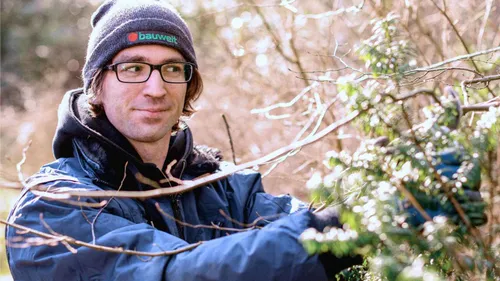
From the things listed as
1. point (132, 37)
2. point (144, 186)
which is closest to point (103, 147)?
point (144, 186)

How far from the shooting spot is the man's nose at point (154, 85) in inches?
138

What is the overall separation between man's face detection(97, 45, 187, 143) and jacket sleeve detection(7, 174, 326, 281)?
608 millimetres

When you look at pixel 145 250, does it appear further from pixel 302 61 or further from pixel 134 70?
pixel 302 61

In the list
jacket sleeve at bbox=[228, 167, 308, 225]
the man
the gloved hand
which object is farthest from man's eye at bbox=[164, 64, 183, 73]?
the gloved hand

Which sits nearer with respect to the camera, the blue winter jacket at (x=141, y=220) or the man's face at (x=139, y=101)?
the blue winter jacket at (x=141, y=220)

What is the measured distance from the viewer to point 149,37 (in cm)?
355

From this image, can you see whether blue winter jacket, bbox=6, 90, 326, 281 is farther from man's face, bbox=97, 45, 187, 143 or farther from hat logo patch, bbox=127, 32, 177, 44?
hat logo patch, bbox=127, 32, 177, 44

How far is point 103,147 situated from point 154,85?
45 centimetres

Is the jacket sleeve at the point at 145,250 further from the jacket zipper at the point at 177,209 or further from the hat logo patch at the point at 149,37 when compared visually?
the hat logo patch at the point at 149,37

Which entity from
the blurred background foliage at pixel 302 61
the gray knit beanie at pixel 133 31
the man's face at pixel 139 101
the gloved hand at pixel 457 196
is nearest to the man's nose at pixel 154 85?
the man's face at pixel 139 101

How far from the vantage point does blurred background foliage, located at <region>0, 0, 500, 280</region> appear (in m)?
3.27

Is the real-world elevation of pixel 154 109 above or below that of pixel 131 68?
below

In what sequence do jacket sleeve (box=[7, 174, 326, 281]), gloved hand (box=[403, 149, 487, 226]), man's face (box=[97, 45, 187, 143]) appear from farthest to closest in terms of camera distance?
man's face (box=[97, 45, 187, 143])
jacket sleeve (box=[7, 174, 326, 281])
gloved hand (box=[403, 149, 487, 226])

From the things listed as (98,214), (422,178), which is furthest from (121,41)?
(422,178)
